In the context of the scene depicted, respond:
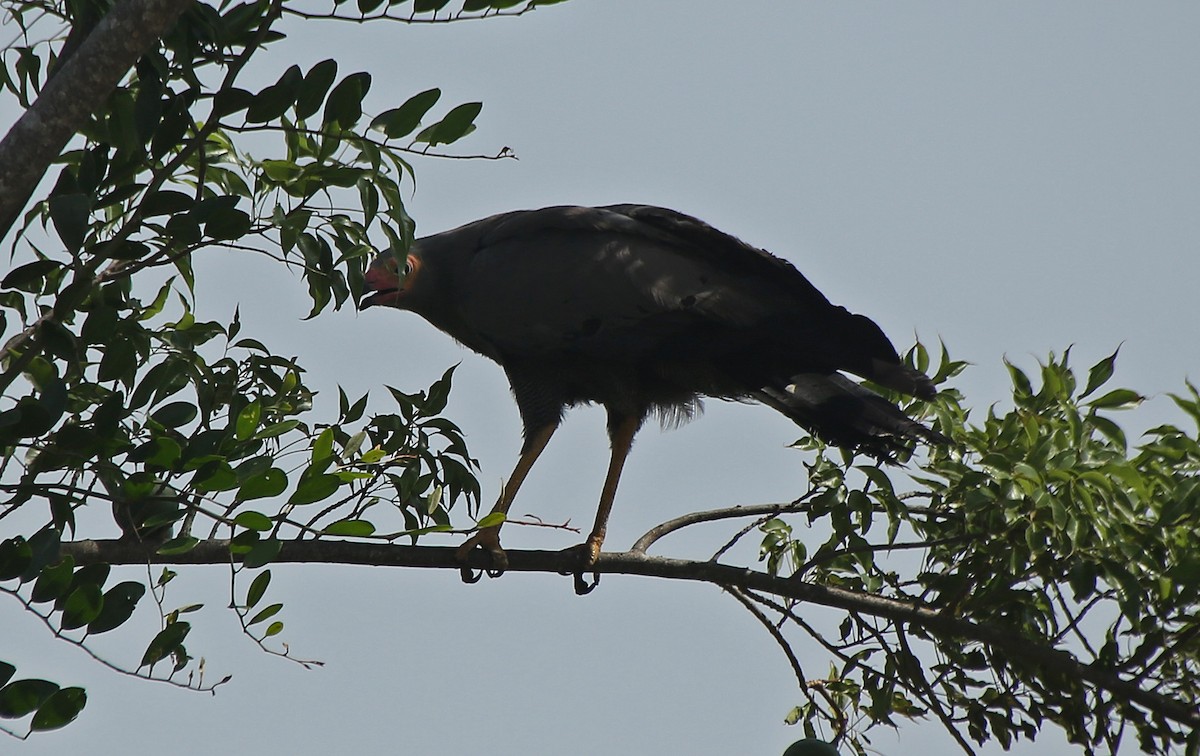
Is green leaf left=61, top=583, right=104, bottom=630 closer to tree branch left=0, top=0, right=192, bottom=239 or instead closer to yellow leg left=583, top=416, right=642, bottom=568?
tree branch left=0, top=0, right=192, bottom=239

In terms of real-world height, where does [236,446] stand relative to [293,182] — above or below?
below

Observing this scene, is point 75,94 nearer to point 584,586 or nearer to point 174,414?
point 174,414

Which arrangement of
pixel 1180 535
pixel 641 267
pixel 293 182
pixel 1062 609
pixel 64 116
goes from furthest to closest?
pixel 641 267 < pixel 1062 609 < pixel 1180 535 < pixel 293 182 < pixel 64 116

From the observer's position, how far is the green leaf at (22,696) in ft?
7.85

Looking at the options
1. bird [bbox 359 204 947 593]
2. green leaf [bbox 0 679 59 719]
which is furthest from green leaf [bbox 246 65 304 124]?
green leaf [bbox 0 679 59 719]

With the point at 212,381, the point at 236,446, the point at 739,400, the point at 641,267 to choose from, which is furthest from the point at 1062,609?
the point at 212,381

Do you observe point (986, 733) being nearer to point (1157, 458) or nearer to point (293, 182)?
point (1157, 458)

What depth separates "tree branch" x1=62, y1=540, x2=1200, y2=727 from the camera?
313 cm

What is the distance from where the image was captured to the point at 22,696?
240 cm

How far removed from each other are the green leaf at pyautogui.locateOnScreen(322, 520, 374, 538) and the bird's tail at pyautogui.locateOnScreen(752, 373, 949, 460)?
1891mm

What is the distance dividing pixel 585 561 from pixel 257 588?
4.28 ft

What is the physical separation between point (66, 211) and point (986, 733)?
120 inches

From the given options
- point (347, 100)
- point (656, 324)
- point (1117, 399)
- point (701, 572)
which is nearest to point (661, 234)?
point (656, 324)

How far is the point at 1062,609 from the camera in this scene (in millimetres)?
3498
